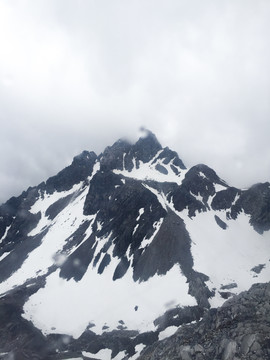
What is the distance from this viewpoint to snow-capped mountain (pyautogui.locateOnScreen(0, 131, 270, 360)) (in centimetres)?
7750

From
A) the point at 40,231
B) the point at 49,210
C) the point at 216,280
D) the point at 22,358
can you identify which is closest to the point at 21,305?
the point at 22,358

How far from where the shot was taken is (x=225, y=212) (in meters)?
132

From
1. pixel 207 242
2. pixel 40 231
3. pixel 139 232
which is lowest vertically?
pixel 207 242

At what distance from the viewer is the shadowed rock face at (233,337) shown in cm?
3509

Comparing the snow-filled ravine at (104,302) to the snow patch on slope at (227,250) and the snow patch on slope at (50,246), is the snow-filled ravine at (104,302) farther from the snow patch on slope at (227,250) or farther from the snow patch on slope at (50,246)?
the snow patch on slope at (50,246)

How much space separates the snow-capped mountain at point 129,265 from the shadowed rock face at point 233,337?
941 inches

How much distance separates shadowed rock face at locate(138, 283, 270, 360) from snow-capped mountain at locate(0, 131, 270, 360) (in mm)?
23910

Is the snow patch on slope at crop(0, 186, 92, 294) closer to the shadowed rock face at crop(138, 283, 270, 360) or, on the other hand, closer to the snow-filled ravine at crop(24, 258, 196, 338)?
the snow-filled ravine at crop(24, 258, 196, 338)

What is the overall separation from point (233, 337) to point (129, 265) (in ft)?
232

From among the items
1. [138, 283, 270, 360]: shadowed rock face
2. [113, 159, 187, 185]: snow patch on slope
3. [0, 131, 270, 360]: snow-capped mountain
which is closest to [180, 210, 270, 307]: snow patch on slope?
[0, 131, 270, 360]: snow-capped mountain

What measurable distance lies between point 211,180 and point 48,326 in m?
97.5

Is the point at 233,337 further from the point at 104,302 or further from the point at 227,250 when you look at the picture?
the point at 227,250

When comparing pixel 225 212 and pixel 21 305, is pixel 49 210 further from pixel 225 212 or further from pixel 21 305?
pixel 225 212

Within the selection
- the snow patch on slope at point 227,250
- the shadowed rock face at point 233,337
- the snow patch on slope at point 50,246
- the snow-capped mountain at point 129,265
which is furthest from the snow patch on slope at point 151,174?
the shadowed rock face at point 233,337
